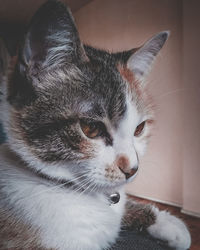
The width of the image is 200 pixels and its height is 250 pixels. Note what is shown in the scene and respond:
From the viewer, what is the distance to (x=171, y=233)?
0.66 m

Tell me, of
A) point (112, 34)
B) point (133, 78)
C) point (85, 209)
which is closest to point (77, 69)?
point (133, 78)

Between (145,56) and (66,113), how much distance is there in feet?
1.22

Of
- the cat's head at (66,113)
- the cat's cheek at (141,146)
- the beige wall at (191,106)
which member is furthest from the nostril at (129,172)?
the beige wall at (191,106)

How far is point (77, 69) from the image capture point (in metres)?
0.61

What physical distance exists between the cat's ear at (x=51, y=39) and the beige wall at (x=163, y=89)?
171 centimetres

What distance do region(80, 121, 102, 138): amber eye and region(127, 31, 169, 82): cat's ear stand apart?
0.79 ft

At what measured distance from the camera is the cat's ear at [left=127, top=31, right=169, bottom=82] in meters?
0.76

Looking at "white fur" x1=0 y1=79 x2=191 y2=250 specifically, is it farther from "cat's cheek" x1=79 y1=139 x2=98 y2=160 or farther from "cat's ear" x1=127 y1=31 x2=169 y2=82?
"cat's ear" x1=127 y1=31 x2=169 y2=82

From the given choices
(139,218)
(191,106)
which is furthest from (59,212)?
(191,106)

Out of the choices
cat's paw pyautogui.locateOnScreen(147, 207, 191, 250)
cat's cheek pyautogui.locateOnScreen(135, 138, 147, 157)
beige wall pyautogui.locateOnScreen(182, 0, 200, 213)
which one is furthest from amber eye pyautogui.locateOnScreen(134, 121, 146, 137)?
beige wall pyautogui.locateOnScreen(182, 0, 200, 213)

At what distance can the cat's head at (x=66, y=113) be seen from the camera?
55cm

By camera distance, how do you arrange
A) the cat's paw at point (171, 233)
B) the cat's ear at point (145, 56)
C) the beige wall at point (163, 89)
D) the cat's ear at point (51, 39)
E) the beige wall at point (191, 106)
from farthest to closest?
1. the beige wall at point (163, 89)
2. the beige wall at point (191, 106)
3. the cat's ear at point (145, 56)
4. the cat's paw at point (171, 233)
5. the cat's ear at point (51, 39)

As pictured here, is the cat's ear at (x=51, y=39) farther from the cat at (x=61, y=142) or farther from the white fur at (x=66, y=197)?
the white fur at (x=66, y=197)

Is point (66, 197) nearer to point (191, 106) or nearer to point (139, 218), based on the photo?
point (139, 218)
